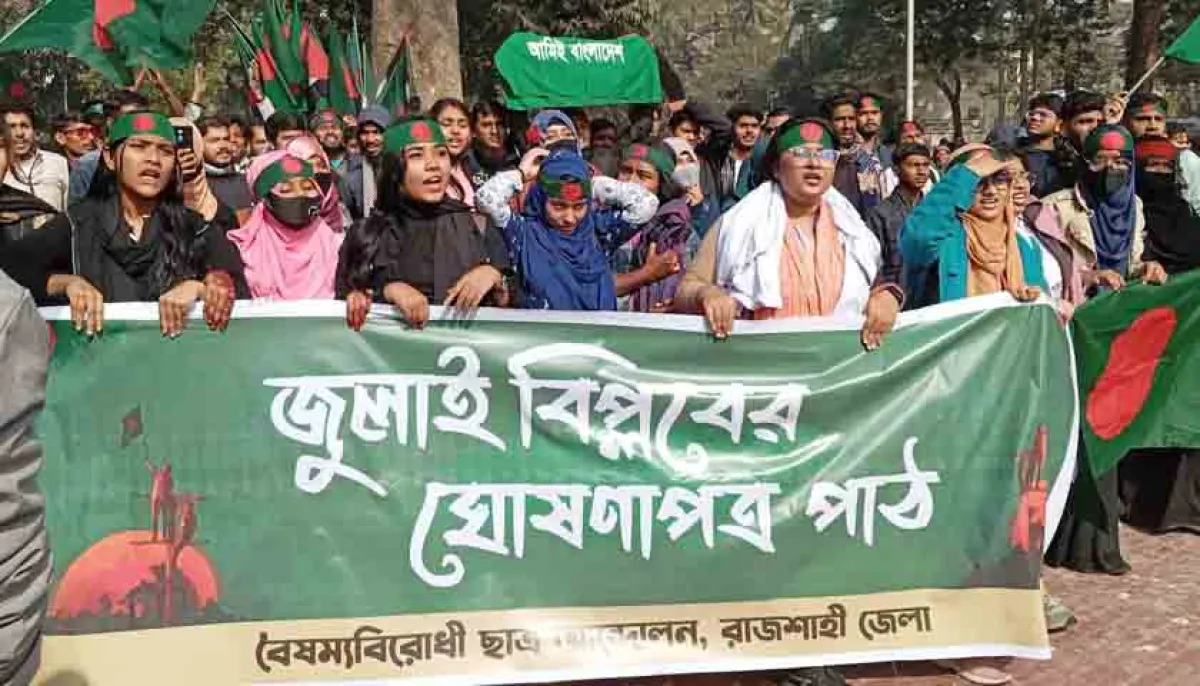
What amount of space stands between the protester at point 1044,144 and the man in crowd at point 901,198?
1.80 ft

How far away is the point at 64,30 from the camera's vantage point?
729 centimetres

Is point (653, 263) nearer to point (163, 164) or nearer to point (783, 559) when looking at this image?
point (783, 559)

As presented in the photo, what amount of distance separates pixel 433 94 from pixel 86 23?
3.64 m

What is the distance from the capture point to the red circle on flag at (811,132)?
3732 mm

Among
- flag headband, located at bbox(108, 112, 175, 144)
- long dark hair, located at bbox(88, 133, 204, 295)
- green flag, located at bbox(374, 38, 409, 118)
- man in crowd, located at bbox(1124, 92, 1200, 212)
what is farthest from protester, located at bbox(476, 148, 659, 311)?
green flag, located at bbox(374, 38, 409, 118)

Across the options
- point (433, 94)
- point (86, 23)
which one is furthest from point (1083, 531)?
point (433, 94)

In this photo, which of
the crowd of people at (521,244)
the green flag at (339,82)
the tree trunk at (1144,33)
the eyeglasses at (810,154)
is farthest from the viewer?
the tree trunk at (1144,33)

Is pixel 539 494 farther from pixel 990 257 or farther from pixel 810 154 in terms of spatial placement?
pixel 990 257

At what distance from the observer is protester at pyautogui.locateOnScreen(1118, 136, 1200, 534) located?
5.25 metres

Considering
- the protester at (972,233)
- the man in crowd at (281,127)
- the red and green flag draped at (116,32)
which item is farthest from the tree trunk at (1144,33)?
the protester at (972,233)

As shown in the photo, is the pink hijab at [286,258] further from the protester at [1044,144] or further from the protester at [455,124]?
the protester at [1044,144]

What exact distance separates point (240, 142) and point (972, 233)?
5.49 metres

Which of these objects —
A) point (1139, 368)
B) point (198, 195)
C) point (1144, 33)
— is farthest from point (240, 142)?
point (1144, 33)

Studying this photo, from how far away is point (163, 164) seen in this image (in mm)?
3719
